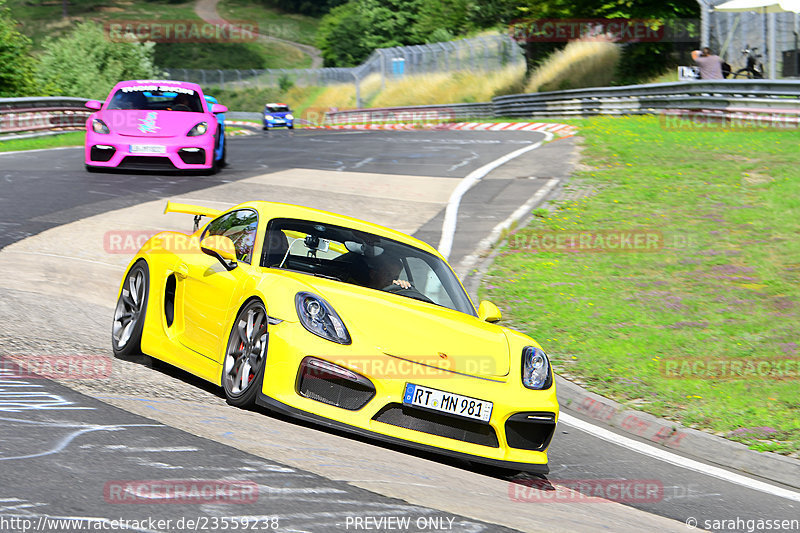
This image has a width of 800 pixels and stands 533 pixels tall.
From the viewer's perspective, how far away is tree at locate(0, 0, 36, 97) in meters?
35.1

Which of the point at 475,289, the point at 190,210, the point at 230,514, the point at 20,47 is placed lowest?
the point at 475,289

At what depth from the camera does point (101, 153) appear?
58.8 feet

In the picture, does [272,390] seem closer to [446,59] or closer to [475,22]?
[446,59]

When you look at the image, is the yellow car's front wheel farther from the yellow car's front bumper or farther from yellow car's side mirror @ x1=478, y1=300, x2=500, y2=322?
yellow car's side mirror @ x1=478, y1=300, x2=500, y2=322

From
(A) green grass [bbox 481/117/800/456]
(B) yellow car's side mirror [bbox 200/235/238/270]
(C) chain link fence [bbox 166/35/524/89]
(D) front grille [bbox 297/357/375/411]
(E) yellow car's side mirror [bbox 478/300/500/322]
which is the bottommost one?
(A) green grass [bbox 481/117/800/456]

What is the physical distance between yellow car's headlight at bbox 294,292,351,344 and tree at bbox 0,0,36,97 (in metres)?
31.9

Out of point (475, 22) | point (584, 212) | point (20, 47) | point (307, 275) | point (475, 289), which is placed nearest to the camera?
point (307, 275)

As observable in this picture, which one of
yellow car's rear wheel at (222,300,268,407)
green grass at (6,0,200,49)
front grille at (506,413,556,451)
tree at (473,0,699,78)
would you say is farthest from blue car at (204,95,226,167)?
green grass at (6,0,200,49)

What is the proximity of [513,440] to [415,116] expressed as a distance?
145 ft

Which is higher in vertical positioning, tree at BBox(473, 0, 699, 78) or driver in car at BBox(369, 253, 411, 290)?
tree at BBox(473, 0, 699, 78)

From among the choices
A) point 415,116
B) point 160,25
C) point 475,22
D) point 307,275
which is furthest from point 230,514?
point 160,25

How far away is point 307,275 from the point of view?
6.56m

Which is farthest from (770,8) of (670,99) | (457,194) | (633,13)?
(457,194)

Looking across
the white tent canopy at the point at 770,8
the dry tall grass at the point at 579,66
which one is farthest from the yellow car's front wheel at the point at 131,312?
the dry tall grass at the point at 579,66
